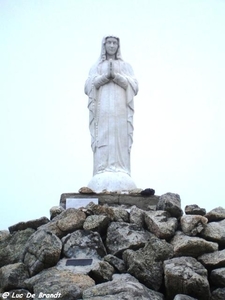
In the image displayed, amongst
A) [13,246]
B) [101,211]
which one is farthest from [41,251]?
[101,211]

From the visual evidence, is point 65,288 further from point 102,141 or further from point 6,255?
point 102,141

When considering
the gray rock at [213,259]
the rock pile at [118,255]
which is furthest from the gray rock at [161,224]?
the gray rock at [213,259]

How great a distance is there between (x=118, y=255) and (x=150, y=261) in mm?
742

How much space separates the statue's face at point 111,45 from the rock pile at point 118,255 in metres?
5.50

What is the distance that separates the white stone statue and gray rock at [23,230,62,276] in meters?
3.62

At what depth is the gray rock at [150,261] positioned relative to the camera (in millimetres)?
6145

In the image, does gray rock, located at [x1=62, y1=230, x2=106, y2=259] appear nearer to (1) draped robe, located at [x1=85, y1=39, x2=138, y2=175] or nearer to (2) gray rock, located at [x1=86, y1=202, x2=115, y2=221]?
(2) gray rock, located at [x1=86, y1=202, x2=115, y2=221]

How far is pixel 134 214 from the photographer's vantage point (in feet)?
25.4

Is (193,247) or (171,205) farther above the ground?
(171,205)

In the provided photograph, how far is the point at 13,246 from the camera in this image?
7.56 metres

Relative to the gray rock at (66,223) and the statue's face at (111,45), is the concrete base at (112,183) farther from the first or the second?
the statue's face at (111,45)

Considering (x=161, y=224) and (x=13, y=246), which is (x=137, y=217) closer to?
(x=161, y=224)

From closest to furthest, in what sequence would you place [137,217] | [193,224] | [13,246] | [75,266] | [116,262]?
[116,262]
[75,266]
[193,224]
[13,246]
[137,217]

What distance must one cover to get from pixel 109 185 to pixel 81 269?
3661mm
